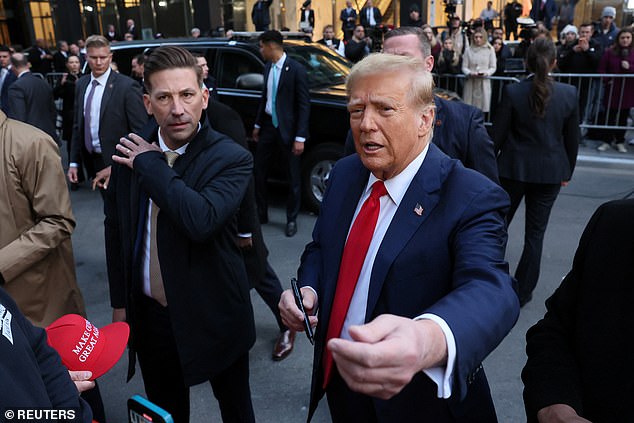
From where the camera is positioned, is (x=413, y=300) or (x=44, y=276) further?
(x=44, y=276)

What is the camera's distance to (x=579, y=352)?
1495mm

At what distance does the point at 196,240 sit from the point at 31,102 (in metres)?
5.51

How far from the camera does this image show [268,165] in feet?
21.2

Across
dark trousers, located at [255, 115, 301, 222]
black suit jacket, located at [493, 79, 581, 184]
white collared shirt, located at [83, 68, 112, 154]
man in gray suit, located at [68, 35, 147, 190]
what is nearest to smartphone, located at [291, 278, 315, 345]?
black suit jacket, located at [493, 79, 581, 184]

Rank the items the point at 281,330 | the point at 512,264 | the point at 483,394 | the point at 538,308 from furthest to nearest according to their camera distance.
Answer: the point at 512,264 < the point at 538,308 < the point at 281,330 < the point at 483,394

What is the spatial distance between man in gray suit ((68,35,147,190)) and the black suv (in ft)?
6.28

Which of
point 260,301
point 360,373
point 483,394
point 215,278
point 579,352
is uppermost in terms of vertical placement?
point 360,373

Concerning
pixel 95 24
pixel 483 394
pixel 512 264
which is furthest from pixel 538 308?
pixel 95 24

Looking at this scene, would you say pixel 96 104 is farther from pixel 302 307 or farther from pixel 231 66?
pixel 302 307

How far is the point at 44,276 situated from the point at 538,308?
3.43 metres

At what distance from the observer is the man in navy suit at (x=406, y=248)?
4.78 feet

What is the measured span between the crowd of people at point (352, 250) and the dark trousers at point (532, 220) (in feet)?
0.04

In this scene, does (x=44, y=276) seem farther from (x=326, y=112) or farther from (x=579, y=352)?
(x=326, y=112)

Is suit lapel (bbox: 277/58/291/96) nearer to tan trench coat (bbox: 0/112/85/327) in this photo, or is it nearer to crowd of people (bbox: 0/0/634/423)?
crowd of people (bbox: 0/0/634/423)
